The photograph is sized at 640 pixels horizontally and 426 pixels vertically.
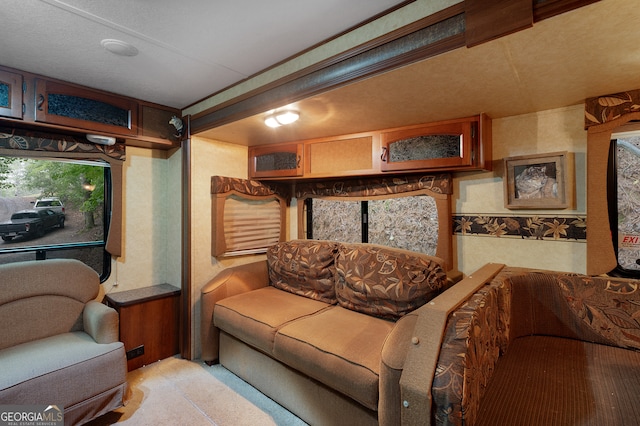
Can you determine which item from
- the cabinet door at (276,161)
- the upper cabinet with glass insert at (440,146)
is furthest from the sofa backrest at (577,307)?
the cabinet door at (276,161)

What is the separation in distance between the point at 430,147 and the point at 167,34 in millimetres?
1838

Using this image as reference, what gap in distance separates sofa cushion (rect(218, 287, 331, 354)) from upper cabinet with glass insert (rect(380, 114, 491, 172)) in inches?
52.9

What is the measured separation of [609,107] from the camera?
5.65 feet

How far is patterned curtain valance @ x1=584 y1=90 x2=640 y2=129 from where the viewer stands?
→ 1.67 meters

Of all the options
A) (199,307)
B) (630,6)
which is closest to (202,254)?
(199,307)

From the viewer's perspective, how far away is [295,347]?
1871 mm

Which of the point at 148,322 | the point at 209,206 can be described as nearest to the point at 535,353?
the point at 209,206

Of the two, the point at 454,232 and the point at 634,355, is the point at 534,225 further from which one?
the point at 634,355

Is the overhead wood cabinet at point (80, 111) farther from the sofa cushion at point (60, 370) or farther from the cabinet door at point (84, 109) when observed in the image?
the sofa cushion at point (60, 370)

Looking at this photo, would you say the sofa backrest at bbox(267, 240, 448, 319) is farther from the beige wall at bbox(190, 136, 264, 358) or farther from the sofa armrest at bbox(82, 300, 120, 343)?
the sofa armrest at bbox(82, 300, 120, 343)

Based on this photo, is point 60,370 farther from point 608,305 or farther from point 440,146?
point 608,305

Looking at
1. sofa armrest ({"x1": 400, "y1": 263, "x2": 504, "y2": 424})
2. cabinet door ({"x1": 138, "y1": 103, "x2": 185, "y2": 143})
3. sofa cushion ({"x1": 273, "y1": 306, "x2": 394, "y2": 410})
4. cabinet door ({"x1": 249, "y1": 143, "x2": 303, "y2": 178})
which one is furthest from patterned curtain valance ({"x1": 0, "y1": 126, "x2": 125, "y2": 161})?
sofa armrest ({"x1": 400, "y1": 263, "x2": 504, "y2": 424})

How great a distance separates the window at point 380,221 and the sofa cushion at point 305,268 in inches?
16.5

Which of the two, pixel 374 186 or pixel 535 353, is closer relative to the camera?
pixel 535 353
